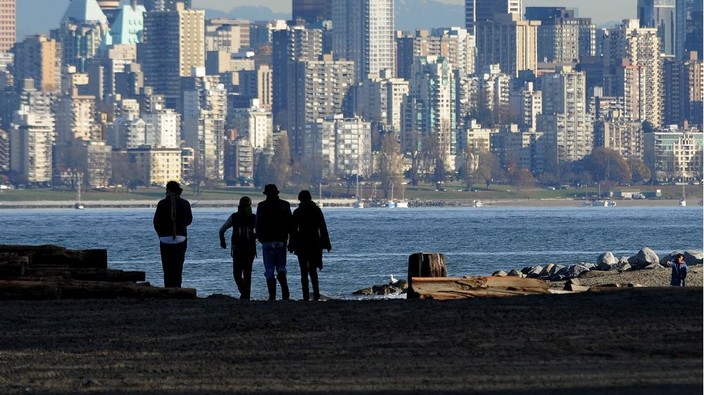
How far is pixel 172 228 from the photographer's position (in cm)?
2006

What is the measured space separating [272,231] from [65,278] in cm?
190

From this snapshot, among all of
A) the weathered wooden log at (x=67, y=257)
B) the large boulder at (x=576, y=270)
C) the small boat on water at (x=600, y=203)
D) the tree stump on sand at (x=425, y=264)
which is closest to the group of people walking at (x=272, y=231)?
the tree stump on sand at (x=425, y=264)

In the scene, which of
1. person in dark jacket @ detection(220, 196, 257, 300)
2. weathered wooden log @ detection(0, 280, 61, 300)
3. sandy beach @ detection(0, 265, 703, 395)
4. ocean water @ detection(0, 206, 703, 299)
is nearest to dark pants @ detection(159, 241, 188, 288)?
person in dark jacket @ detection(220, 196, 257, 300)

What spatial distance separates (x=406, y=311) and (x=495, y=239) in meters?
70.4

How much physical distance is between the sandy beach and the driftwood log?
0.94 metres

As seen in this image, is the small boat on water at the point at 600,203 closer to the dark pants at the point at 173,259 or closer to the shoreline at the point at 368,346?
the dark pants at the point at 173,259

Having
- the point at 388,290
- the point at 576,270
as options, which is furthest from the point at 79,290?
the point at 576,270

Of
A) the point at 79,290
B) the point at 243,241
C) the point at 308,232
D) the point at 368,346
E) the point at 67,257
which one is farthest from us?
A: the point at 67,257

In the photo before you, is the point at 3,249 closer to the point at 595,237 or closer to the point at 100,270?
the point at 100,270

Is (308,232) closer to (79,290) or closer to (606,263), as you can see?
(79,290)

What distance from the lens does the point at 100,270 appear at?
67.5ft

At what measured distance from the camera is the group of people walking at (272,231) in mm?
19672

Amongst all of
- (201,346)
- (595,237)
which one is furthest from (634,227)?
(201,346)

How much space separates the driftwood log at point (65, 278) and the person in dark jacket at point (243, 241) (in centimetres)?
91
